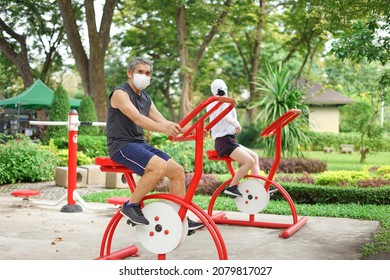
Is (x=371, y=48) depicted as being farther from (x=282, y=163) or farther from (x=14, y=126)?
(x=14, y=126)

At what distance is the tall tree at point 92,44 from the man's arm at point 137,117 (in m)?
10.8

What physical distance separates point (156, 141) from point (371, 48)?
21.7 ft

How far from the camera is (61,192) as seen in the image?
8.52 m

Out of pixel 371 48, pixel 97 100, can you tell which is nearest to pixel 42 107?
pixel 97 100

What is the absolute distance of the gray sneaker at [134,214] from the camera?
11.8 ft

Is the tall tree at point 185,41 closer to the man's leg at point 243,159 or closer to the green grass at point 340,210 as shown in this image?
the green grass at point 340,210

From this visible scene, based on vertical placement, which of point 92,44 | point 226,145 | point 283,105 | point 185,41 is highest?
point 185,41

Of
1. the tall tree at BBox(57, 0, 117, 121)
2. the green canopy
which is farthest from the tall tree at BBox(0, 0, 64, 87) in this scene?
the tall tree at BBox(57, 0, 117, 121)

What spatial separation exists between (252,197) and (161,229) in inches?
85.7

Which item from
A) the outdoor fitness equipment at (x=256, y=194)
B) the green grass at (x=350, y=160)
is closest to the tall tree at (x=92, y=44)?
the green grass at (x=350, y=160)

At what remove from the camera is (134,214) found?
11.9 feet

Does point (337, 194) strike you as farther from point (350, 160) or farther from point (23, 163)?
point (350, 160)

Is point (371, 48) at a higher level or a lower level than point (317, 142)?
higher

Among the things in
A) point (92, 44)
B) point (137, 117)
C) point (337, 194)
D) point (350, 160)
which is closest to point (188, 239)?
point (137, 117)
